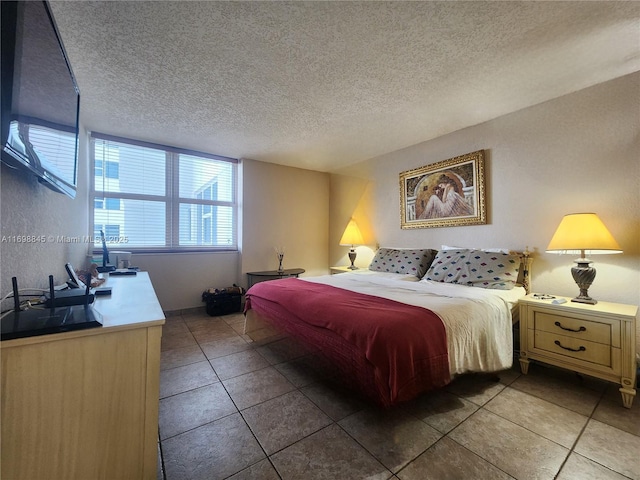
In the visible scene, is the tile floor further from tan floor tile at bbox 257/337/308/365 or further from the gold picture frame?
the gold picture frame

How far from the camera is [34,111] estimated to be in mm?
1075

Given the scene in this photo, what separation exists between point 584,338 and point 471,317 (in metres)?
0.88

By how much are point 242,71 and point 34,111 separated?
4.39 feet

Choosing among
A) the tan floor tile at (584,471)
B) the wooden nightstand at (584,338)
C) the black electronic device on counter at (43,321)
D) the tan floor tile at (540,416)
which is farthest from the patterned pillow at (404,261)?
the black electronic device on counter at (43,321)

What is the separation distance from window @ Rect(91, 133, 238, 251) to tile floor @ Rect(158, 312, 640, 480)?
2132 millimetres

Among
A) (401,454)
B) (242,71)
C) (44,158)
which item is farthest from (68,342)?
(242,71)

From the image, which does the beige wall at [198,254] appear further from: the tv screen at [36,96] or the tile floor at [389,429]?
the tile floor at [389,429]

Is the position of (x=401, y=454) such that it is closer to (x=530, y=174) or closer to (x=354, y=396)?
(x=354, y=396)

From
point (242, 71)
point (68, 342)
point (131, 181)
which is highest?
point (242, 71)

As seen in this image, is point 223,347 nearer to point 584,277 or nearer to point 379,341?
point 379,341

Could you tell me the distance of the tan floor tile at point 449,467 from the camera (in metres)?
1.18

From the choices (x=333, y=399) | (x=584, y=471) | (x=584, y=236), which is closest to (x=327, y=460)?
(x=333, y=399)

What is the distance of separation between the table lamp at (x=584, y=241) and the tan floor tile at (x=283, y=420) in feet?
6.96

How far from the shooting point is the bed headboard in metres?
2.45
